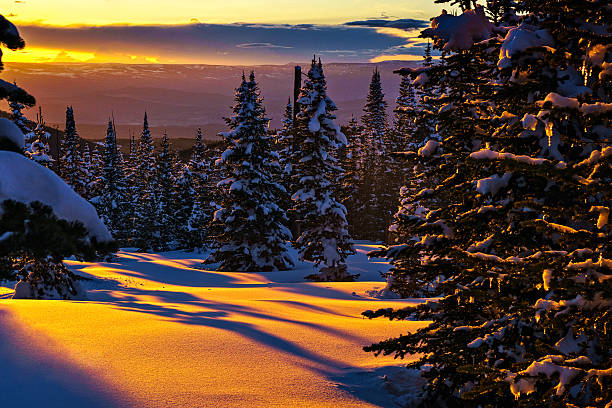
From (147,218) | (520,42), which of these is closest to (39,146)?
(147,218)

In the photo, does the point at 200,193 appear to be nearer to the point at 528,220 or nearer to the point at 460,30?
the point at 460,30

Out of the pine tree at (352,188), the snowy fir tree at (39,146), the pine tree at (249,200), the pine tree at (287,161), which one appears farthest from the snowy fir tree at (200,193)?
the pine tree at (249,200)

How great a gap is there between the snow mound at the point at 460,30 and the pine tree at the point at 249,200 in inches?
867

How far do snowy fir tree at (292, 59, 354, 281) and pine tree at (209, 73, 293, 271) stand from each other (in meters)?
2.94

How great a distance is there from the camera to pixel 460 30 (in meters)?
5.26

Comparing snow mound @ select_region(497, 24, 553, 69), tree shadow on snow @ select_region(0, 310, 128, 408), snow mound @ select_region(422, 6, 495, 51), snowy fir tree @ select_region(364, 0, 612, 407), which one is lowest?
tree shadow on snow @ select_region(0, 310, 128, 408)

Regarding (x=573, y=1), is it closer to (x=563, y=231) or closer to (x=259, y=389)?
(x=563, y=231)

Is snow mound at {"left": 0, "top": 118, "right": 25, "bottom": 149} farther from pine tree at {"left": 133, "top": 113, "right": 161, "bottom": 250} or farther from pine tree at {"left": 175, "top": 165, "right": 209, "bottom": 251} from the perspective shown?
pine tree at {"left": 133, "top": 113, "right": 161, "bottom": 250}

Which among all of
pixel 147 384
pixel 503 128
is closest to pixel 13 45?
pixel 147 384

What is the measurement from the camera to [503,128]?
4699 mm

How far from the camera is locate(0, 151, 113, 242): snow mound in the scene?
3750mm

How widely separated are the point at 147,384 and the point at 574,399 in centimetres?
402

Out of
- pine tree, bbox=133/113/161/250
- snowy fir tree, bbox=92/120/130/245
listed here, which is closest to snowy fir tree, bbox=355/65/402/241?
pine tree, bbox=133/113/161/250

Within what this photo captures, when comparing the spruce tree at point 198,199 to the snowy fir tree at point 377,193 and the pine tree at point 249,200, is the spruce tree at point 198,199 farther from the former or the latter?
the snowy fir tree at point 377,193
